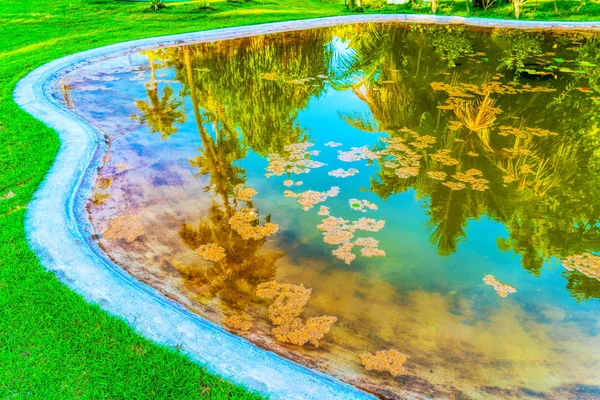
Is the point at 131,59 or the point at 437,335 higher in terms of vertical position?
the point at 131,59

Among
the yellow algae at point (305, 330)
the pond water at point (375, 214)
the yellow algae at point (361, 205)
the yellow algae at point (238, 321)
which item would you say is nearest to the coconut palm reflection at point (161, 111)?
the pond water at point (375, 214)

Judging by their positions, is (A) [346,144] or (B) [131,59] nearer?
(A) [346,144]

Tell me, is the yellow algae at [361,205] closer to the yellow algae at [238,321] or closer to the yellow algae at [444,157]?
the yellow algae at [444,157]

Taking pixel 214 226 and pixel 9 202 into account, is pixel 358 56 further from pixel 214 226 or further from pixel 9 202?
pixel 9 202

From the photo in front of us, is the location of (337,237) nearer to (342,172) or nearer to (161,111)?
(342,172)

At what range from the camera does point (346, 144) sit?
6.22m

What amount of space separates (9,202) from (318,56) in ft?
28.2

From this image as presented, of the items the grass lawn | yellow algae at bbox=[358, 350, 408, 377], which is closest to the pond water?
yellow algae at bbox=[358, 350, 408, 377]

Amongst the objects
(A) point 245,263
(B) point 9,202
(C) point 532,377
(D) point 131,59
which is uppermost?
(D) point 131,59

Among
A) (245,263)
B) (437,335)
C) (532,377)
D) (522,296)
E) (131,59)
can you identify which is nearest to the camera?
(532,377)

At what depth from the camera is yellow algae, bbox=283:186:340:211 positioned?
4.72 m

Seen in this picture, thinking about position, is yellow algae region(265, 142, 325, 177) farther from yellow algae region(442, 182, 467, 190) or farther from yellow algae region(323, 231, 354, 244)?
yellow algae region(442, 182, 467, 190)

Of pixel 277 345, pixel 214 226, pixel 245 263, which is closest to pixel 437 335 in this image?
pixel 277 345

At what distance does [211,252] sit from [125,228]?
1.06 metres
